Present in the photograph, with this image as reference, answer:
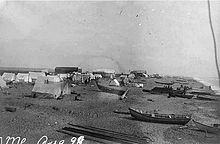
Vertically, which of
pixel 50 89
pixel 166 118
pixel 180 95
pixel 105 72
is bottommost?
pixel 166 118

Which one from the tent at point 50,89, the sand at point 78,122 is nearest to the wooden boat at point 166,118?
the sand at point 78,122

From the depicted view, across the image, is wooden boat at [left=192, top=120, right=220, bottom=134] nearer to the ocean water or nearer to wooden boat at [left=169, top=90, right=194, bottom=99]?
wooden boat at [left=169, top=90, right=194, bottom=99]

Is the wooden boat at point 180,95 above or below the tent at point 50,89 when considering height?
below

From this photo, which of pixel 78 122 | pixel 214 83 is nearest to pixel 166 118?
pixel 78 122

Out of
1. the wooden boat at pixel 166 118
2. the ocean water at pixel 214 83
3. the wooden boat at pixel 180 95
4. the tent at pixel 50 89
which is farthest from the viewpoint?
the ocean water at pixel 214 83

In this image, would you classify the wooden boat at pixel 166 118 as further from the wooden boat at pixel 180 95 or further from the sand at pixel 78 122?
the wooden boat at pixel 180 95

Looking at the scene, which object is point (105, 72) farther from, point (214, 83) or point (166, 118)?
point (166, 118)

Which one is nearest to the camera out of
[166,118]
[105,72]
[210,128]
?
[210,128]

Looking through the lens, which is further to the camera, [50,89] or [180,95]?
[180,95]

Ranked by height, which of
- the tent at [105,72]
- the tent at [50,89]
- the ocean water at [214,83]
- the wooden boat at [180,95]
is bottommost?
the wooden boat at [180,95]

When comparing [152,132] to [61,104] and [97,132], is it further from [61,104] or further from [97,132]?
[61,104]

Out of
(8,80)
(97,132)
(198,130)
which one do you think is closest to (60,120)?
(97,132)

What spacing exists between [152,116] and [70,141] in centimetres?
781

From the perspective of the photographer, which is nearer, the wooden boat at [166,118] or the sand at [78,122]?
the sand at [78,122]
